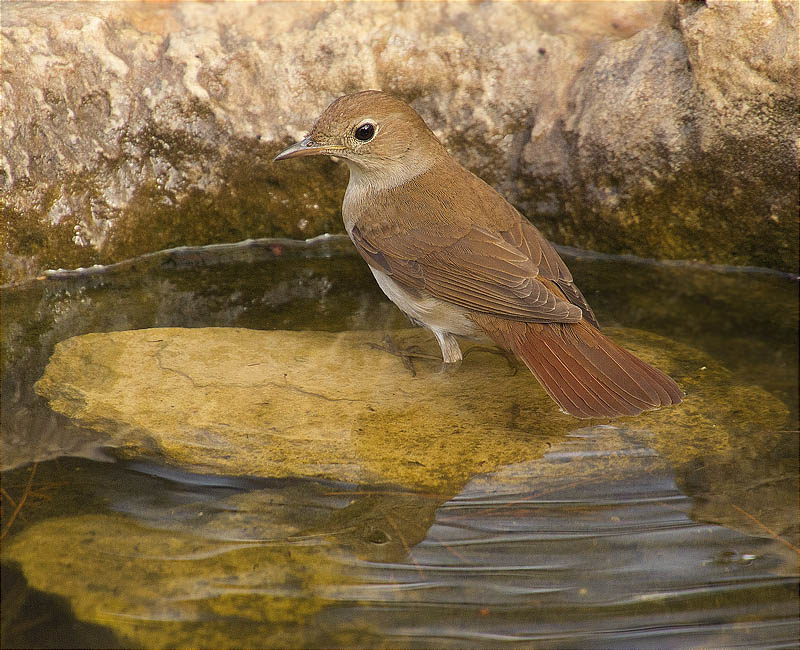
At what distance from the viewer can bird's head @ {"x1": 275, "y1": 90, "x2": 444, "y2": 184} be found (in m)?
4.21

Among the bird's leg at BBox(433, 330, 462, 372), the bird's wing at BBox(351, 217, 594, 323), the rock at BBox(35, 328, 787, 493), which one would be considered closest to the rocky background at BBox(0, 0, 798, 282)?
the rock at BBox(35, 328, 787, 493)

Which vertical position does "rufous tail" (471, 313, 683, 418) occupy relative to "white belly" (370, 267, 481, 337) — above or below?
below

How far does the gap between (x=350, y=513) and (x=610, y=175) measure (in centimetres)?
280

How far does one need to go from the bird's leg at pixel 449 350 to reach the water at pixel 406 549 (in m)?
0.80

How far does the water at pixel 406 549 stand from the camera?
2.59 metres

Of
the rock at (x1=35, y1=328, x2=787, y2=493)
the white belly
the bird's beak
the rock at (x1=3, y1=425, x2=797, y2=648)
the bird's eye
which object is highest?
the bird's eye

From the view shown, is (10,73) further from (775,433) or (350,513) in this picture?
(775,433)

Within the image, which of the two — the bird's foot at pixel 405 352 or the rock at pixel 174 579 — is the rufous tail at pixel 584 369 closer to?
the bird's foot at pixel 405 352

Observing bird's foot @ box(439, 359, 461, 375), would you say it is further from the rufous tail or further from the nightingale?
the rufous tail

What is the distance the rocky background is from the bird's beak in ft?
2.83

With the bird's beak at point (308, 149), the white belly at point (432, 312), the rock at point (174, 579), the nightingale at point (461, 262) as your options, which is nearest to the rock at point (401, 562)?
the rock at point (174, 579)

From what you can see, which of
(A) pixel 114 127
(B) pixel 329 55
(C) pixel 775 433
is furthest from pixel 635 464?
(A) pixel 114 127

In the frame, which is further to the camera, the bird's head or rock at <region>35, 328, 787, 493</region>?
the bird's head

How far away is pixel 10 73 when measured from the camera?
451cm
